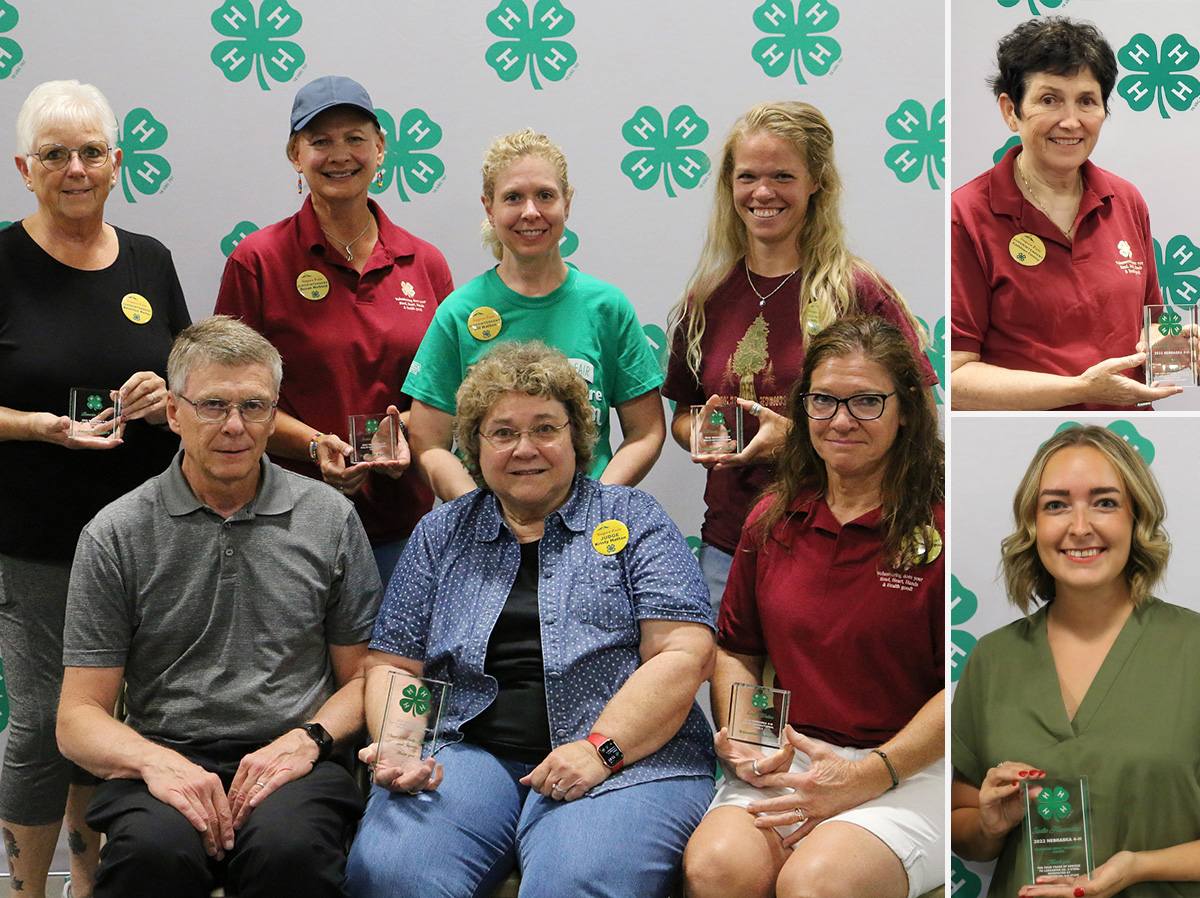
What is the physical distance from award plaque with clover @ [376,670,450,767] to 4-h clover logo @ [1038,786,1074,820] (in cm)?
115

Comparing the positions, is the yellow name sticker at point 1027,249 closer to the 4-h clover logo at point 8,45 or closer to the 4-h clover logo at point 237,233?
the 4-h clover logo at point 237,233

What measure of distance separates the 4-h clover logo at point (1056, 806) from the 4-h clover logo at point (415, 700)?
3.87 ft

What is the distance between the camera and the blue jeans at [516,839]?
7.23ft

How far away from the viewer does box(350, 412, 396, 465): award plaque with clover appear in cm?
291

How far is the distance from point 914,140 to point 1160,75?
0.76 meters

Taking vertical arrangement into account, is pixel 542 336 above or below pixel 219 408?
above

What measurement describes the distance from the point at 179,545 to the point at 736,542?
4.52 feet

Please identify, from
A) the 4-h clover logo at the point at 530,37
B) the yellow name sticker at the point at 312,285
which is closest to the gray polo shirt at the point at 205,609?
the yellow name sticker at the point at 312,285

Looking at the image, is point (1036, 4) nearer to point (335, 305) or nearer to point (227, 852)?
point (335, 305)

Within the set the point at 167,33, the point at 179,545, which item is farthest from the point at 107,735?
the point at 167,33

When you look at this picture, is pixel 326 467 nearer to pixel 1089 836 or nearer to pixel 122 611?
pixel 122 611

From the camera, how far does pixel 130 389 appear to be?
2793mm

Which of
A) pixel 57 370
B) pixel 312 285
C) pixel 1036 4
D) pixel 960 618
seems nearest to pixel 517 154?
pixel 312 285

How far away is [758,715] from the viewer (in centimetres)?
233
